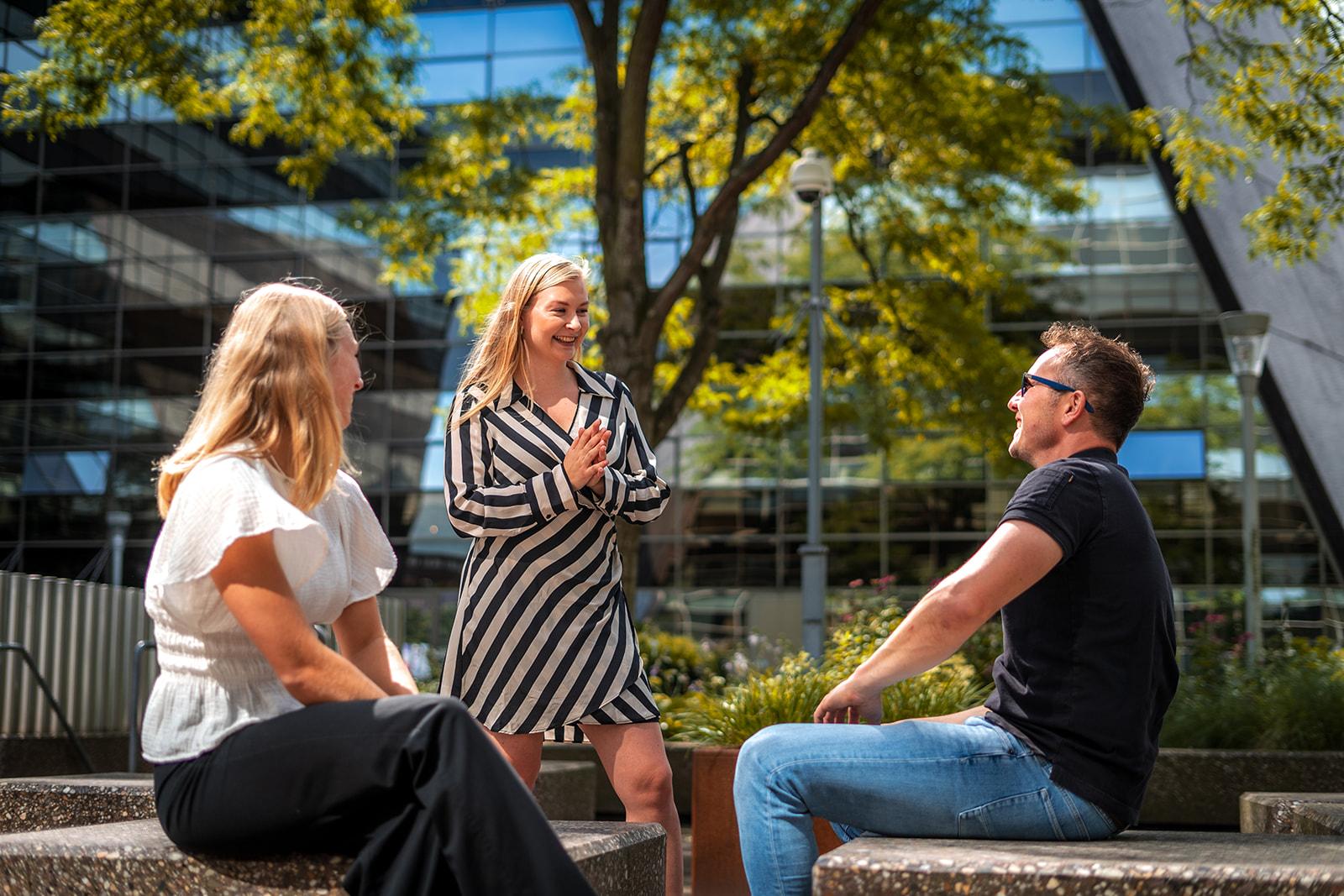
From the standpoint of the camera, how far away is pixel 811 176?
13.8 meters

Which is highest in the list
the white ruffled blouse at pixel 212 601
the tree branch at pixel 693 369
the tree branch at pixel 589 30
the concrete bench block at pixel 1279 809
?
the tree branch at pixel 589 30

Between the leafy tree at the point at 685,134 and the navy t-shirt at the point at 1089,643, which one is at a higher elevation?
the leafy tree at the point at 685,134

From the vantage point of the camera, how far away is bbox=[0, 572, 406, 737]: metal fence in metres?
10.0

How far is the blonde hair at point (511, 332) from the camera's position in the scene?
4145 millimetres

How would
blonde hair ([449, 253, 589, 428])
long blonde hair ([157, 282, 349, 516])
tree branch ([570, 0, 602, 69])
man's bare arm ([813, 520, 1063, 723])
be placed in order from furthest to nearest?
tree branch ([570, 0, 602, 69]) → blonde hair ([449, 253, 589, 428]) → man's bare arm ([813, 520, 1063, 723]) → long blonde hair ([157, 282, 349, 516])

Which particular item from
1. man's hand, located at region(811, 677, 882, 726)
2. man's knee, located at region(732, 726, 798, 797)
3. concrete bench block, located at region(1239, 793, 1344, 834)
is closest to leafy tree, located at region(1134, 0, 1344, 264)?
concrete bench block, located at region(1239, 793, 1344, 834)

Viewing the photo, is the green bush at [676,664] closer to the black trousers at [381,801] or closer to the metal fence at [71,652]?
the metal fence at [71,652]

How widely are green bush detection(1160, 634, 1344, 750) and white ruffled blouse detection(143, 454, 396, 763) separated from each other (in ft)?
24.1

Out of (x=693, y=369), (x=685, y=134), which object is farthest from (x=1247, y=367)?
(x=685, y=134)

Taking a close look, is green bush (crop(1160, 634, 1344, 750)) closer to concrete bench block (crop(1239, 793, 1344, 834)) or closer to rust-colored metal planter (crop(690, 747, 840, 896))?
rust-colored metal planter (crop(690, 747, 840, 896))

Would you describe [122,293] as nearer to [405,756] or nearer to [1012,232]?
[1012,232]

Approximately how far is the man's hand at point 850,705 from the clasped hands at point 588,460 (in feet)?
3.70

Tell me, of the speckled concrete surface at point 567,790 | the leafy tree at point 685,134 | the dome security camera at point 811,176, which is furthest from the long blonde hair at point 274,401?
the dome security camera at point 811,176

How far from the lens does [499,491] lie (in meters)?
3.94
